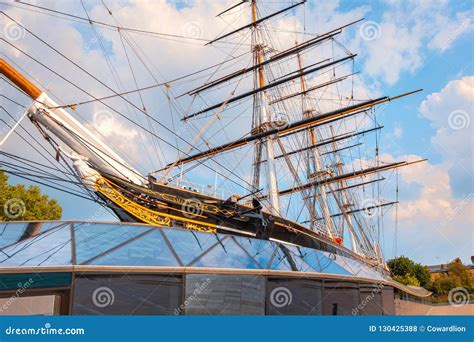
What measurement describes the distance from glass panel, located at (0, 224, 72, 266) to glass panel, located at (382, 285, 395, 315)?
25.2ft

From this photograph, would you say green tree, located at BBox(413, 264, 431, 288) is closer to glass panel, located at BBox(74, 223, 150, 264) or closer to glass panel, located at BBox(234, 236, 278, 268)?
glass panel, located at BBox(234, 236, 278, 268)

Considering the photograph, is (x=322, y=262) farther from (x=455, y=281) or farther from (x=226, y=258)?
(x=455, y=281)

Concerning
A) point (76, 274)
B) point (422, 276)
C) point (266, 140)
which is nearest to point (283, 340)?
point (76, 274)

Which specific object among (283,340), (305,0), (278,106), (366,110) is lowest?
(283,340)

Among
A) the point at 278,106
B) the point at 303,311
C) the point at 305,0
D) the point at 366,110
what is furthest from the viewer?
the point at 278,106

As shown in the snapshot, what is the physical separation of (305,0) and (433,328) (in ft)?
102

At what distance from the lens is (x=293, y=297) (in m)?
8.43

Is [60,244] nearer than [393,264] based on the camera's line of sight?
Yes

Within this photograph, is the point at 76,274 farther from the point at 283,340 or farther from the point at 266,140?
the point at 266,140

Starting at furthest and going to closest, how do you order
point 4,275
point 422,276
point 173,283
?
1. point 422,276
2. point 173,283
3. point 4,275

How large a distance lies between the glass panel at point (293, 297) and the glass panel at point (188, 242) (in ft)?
5.49

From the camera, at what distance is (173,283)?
24.9 feet

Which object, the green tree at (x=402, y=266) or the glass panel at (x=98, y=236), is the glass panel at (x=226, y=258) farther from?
the green tree at (x=402, y=266)

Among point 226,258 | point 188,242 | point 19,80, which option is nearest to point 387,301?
point 226,258
